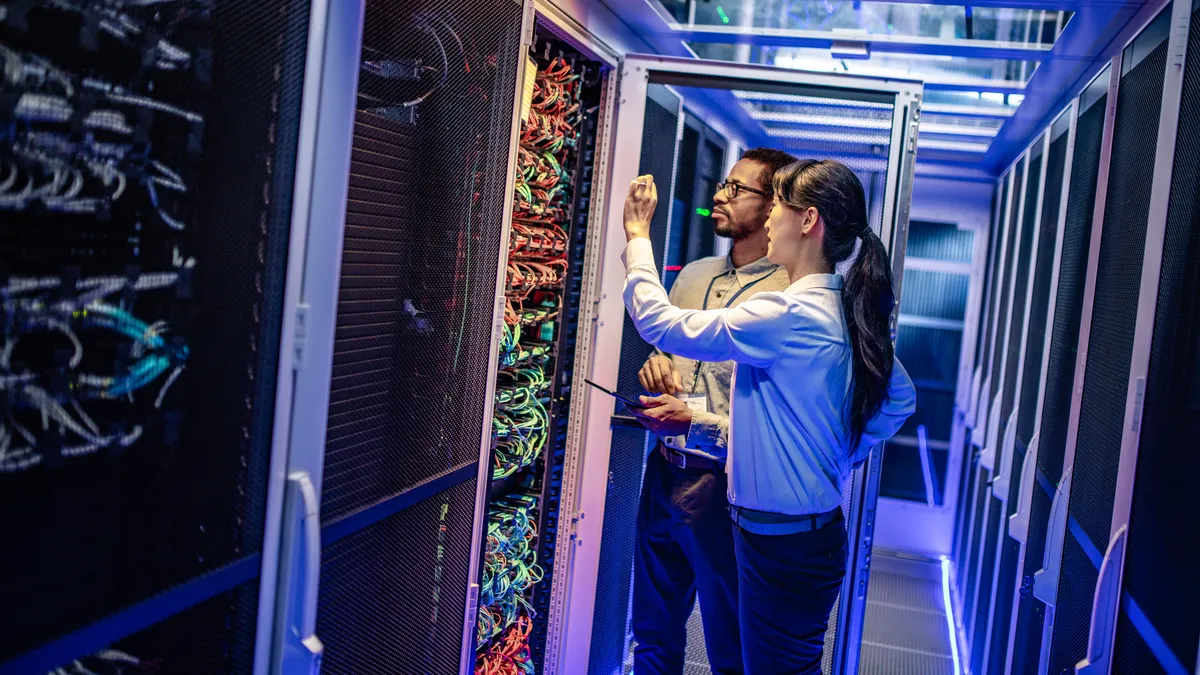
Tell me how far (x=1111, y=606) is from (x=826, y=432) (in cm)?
67

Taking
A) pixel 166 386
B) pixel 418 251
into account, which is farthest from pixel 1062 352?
pixel 166 386

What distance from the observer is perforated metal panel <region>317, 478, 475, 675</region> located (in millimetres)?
→ 1721

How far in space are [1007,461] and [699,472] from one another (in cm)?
189

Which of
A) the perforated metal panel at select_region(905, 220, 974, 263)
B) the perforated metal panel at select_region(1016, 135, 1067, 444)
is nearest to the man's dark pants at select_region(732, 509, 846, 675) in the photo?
the perforated metal panel at select_region(1016, 135, 1067, 444)

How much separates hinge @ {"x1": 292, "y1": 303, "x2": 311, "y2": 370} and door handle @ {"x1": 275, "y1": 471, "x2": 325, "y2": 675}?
0.17 metres

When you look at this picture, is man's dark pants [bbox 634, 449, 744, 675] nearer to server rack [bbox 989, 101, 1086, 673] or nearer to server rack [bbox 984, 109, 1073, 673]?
server rack [bbox 989, 101, 1086, 673]

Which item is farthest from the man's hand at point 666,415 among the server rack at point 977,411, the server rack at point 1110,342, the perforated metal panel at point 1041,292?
the server rack at point 977,411

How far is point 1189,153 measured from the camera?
180 cm

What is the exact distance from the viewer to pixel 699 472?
8.76ft

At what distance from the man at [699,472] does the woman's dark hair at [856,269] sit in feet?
1.39

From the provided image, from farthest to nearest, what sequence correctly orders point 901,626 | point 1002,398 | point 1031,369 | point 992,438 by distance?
point 901,626 → point 992,438 → point 1002,398 → point 1031,369

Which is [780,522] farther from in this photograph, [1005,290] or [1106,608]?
[1005,290]

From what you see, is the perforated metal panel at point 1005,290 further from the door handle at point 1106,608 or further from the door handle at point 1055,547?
the door handle at point 1106,608

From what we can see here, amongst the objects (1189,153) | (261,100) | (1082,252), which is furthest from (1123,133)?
(261,100)
